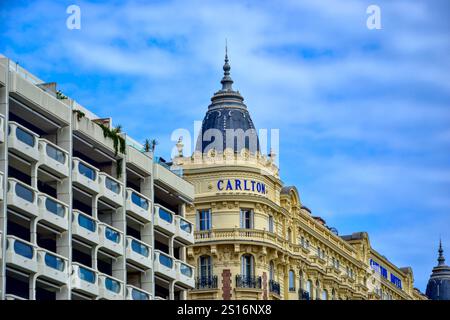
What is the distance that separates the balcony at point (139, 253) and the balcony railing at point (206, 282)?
19.6m

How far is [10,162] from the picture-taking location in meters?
65.6

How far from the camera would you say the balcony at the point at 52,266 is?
64.8m

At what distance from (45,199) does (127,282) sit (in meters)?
15.7

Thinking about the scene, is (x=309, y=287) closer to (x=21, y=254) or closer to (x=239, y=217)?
(x=239, y=217)

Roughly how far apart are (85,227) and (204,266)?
30.8 meters

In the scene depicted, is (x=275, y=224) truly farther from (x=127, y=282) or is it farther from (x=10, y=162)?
(x=10, y=162)

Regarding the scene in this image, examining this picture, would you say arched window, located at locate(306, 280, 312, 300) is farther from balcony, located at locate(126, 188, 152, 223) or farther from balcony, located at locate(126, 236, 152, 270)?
balcony, located at locate(126, 236, 152, 270)

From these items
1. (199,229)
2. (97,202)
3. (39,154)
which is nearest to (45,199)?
(39,154)

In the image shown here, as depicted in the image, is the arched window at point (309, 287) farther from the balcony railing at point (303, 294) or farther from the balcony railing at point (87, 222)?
the balcony railing at point (87, 222)

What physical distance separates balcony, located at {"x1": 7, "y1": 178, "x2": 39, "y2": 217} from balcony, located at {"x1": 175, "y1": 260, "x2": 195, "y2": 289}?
2150cm

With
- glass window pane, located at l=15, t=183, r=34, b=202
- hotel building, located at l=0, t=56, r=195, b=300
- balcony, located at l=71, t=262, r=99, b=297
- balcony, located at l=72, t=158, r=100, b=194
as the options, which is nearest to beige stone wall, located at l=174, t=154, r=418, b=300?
hotel building, located at l=0, t=56, r=195, b=300

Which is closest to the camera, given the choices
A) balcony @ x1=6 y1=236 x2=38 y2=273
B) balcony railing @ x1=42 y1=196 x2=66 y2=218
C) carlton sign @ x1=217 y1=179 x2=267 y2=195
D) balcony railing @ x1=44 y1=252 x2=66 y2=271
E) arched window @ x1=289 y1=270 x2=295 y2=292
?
balcony @ x1=6 y1=236 x2=38 y2=273

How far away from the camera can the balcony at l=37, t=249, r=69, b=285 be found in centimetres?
6475

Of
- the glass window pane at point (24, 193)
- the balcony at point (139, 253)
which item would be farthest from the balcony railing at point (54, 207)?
the balcony at point (139, 253)
